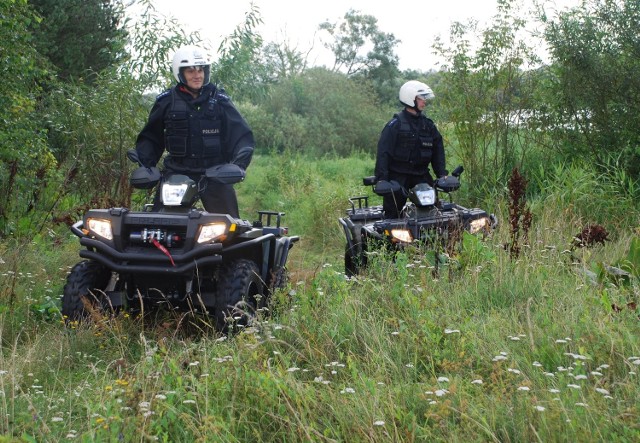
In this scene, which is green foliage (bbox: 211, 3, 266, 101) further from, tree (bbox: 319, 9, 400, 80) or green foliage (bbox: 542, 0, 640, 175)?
tree (bbox: 319, 9, 400, 80)

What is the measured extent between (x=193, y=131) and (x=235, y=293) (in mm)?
1468

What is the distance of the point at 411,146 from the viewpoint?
930 centimetres

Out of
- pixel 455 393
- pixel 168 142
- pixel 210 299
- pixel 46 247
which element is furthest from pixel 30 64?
pixel 455 393

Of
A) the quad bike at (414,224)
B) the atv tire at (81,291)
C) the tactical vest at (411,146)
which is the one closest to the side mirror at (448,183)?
the quad bike at (414,224)

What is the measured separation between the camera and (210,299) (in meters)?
6.71

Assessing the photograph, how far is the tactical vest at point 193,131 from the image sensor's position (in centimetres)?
741

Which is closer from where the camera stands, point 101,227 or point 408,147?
point 101,227

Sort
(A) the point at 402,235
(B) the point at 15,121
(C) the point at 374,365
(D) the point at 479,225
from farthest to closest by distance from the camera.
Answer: (B) the point at 15,121 < (D) the point at 479,225 < (A) the point at 402,235 < (C) the point at 374,365

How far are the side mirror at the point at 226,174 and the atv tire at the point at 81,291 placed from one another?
96 centimetres

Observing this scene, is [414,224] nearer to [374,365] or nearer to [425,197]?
[425,197]

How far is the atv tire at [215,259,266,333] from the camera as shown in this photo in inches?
255

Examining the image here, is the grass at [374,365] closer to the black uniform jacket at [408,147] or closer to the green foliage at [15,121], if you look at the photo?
the black uniform jacket at [408,147]

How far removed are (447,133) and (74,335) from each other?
8200mm

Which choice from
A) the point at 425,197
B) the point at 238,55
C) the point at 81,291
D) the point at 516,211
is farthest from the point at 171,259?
the point at 238,55
